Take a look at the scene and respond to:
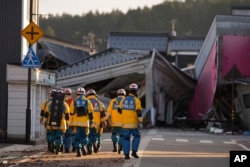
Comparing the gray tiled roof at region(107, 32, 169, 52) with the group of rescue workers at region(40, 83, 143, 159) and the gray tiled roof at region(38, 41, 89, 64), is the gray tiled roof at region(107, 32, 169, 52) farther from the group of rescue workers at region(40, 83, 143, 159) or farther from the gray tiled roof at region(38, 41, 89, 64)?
the group of rescue workers at region(40, 83, 143, 159)

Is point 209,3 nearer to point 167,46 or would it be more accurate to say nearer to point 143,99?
point 167,46

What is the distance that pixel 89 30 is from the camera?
4811 inches

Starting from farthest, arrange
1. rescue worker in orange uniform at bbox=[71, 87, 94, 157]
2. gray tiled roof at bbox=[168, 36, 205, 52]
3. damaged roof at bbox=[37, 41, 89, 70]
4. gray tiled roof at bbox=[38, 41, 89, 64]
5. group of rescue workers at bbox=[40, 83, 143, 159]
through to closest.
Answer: gray tiled roof at bbox=[168, 36, 205, 52] < gray tiled roof at bbox=[38, 41, 89, 64] < damaged roof at bbox=[37, 41, 89, 70] < rescue worker in orange uniform at bbox=[71, 87, 94, 157] < group of rescue workers at bbox=[40, 83, 143, 159]

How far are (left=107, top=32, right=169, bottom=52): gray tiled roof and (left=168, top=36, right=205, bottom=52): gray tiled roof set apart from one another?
46.1 inches

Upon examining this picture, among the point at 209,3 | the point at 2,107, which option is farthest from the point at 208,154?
the point at 209,3

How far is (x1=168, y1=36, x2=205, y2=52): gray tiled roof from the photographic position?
78025 millimetres

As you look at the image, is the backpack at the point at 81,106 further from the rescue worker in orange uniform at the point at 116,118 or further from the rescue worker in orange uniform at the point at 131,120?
the rescue worker in orange uniform at the point at 131,120

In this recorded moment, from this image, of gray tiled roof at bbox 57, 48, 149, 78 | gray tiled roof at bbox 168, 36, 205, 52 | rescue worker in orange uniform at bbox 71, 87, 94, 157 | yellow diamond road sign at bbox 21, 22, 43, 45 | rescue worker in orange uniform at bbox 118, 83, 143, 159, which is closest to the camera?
rescue worker in orange uniform at bbox 118, 83, 143, 159

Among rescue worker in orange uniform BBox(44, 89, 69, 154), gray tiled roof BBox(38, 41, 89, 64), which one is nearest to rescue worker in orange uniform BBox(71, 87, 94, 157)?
rescue worker in orange uniform BBox(44, 89, 69, 154)

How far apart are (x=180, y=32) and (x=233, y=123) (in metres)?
82.4

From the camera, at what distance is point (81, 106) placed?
1709 cm

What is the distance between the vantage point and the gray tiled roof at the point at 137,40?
7019 centimetres

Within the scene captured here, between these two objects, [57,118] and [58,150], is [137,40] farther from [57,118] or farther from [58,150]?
[58,150]

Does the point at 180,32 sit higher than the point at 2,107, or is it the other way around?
the point at 180,32
